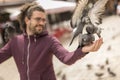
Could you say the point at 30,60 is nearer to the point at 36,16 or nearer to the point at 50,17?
the point at 36,16

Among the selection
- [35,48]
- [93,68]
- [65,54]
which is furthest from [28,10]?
[93,68]

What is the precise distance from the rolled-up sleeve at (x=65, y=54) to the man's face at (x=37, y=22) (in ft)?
0.45

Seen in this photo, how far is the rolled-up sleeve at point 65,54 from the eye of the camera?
2.42 meters

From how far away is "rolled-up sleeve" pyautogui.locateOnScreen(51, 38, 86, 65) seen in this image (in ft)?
7.94

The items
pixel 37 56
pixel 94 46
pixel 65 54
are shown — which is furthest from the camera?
pixel 37 56

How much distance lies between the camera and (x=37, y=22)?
2656 mm

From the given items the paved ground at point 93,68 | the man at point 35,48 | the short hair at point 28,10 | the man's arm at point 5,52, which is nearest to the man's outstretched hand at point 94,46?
the man at point 35,48

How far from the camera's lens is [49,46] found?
2.71 meters

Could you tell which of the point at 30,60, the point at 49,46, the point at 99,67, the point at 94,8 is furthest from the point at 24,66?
the point at 99,67

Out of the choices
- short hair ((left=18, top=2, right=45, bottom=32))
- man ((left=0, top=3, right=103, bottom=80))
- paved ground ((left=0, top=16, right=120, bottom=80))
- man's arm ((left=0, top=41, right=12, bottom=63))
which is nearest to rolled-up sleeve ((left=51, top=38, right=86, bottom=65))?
man ((left=0, top=3, right=103, bottom=80))

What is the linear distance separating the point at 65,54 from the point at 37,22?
298mm

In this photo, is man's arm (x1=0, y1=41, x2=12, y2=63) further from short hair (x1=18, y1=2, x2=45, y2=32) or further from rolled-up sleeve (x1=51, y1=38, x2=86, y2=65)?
rolled-up sleeve (x1=51, y1=38, x2=86, y2=65)

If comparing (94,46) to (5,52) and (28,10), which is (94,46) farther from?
(5,52)

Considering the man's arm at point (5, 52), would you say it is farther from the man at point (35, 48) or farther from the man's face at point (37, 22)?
the man's face at point (37, 22)
